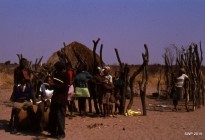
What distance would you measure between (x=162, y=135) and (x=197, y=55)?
7.38 meters

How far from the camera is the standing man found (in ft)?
30.1

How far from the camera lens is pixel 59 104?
921cm

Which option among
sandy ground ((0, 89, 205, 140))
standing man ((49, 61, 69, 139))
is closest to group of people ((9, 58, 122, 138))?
standing man ((49, 61, 69, 139))

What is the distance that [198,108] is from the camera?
15.6 metres

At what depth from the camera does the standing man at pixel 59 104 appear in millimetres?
9180

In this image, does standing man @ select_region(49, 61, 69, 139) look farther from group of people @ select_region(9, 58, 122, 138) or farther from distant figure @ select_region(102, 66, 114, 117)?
distant figure @ select_region(102, 66, 114, 117)

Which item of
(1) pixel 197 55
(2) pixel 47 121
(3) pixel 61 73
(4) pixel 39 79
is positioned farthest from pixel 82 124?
(1) pixel 197 55

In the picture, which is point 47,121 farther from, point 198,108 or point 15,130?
point 198,108

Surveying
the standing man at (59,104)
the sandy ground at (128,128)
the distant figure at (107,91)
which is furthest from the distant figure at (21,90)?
the distant figure at (107,91)

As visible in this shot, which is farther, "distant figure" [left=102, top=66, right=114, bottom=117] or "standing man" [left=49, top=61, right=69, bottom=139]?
"distant figure" [left=102, top=66, right=114, bottom=117]

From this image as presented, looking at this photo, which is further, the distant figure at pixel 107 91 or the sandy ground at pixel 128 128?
the distant figure at pixel 107 91

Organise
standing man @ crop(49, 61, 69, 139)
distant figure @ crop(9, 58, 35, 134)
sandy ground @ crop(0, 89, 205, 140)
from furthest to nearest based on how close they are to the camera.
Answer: distant figure @ crop(9, 58, 35, 134) < sandy ground @ crop(0, 89, 205, 140) < standing man @ crop(49, 61, 69, 139)

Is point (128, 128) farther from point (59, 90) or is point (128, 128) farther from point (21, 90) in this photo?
point (21, 90)

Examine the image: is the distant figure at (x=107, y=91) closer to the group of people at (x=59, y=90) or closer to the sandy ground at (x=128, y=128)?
the group of people at (x=59, y=90)
